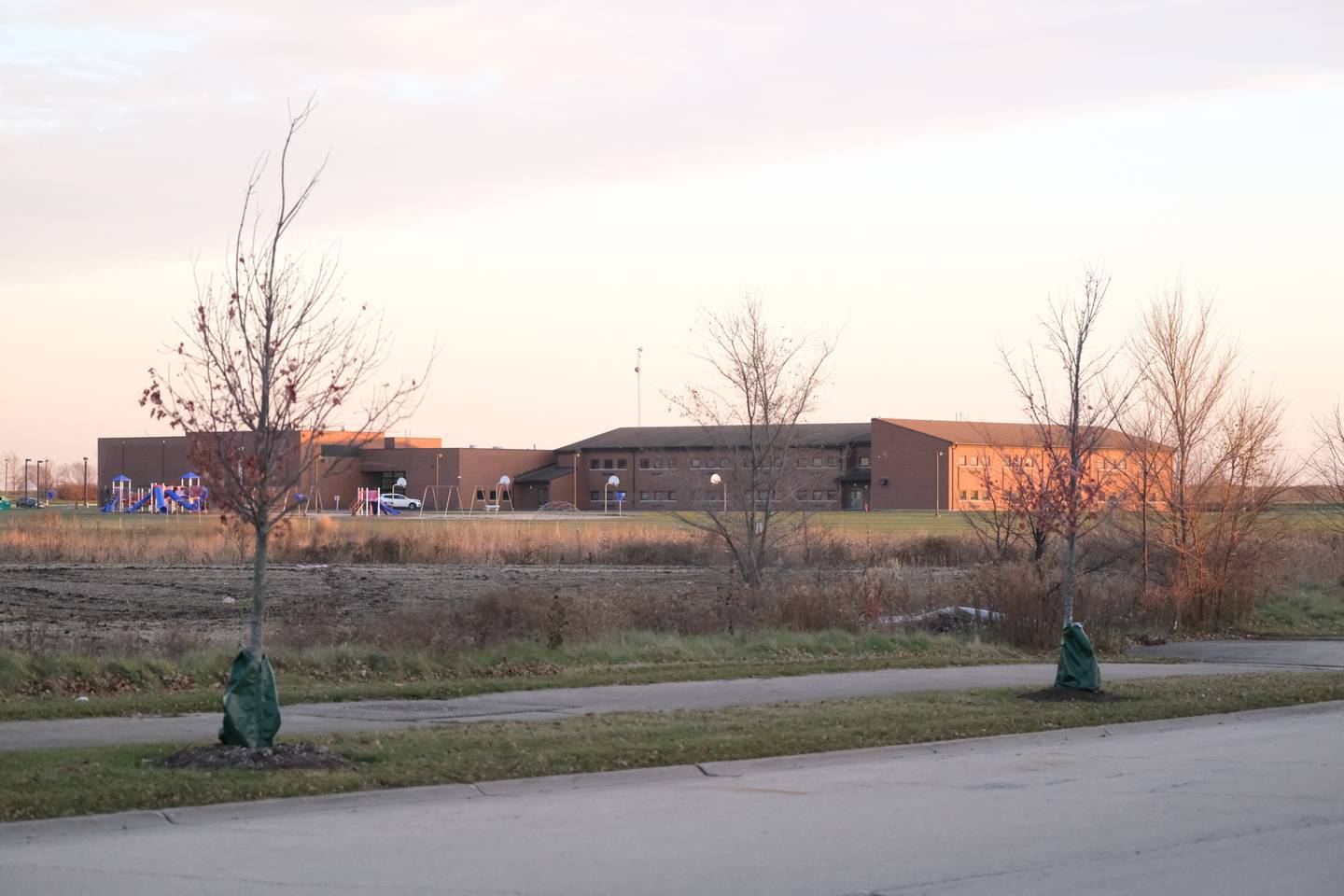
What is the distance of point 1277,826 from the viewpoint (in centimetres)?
971

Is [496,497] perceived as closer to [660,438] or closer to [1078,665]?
[660,438]

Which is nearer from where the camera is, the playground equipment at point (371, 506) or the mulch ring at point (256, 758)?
the mulch ring at point (256, 758)

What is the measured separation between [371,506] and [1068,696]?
3535 inches

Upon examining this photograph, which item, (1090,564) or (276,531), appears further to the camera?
(1090,564)

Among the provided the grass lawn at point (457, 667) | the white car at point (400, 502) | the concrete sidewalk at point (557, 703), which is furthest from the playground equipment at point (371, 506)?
the concrete sidewalk at point (557, 703)

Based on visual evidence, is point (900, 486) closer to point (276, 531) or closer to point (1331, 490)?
point (1331, 490)

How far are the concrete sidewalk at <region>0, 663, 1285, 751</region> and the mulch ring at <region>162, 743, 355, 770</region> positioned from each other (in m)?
1.38

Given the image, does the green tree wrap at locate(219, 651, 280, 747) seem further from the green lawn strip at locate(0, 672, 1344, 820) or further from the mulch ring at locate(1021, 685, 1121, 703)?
the mulch ring at locate(1021, 685, 1121, 703)

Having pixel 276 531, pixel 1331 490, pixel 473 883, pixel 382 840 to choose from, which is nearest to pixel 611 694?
pixel 276 531

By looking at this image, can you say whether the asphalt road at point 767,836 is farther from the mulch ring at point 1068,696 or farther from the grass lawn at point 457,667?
the grass lawn at point 457,667

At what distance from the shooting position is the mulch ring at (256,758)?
11.1m

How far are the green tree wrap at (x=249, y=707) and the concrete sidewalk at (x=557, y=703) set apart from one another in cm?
150

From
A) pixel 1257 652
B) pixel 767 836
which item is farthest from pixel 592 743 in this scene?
pixel 1257 652

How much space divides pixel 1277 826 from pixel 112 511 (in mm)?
95650
